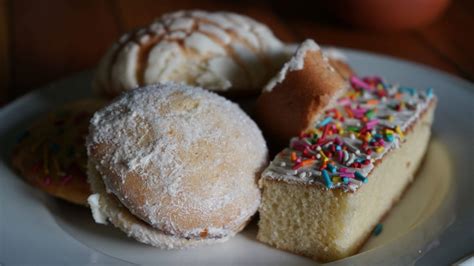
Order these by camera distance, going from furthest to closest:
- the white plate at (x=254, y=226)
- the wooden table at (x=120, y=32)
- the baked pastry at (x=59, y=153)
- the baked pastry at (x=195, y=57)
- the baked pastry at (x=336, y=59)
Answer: the wooden table at (x=120, y=32)
the baked pastry at (x=336, y=59)
the baked pastry at (x=195, y=57)
the baked pastry at (x=59, y=153)
the white plate at (x=254, y=226)

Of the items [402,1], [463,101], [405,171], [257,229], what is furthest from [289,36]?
[257,229]

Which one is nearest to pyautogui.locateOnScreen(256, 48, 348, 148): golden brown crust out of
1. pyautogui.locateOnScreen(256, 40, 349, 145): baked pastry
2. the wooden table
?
pyautogui.locateOnScreen(256, 40, 349, 145): baked pastry

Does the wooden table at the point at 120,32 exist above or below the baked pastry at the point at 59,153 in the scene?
below

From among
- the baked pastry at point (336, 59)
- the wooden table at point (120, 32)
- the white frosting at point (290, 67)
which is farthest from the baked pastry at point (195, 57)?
the wooden table at point (120, 32)

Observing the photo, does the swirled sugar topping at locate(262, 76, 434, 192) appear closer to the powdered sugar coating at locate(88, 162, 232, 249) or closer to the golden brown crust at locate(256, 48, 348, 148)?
the golden brown crust at locate(256, 48, 348, 148)

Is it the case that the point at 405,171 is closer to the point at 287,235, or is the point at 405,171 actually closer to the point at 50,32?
the point at 287,235

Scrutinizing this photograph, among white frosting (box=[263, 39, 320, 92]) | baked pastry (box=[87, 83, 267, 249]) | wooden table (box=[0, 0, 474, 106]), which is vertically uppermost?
white frosting (box=[263, 39, 320, 92])

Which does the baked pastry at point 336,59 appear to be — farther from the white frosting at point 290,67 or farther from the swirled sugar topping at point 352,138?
the white frosting at point 290,67

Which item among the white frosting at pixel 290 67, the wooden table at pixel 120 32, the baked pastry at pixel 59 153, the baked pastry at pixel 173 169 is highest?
the white frosting at pixel 290 67
